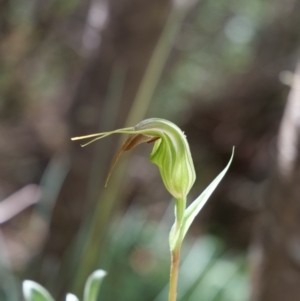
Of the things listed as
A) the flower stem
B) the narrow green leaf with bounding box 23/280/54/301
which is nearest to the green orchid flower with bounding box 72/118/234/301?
the flower stem

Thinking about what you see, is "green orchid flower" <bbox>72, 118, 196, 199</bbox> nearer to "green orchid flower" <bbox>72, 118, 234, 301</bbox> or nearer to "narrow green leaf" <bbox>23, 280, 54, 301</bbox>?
"green orchid flower" <bbox>72, 118, 234, 301</bbox>

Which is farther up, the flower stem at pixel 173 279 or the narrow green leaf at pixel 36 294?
the flower stem at pixel 173 279

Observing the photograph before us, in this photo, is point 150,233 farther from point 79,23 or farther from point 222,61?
point 222,61

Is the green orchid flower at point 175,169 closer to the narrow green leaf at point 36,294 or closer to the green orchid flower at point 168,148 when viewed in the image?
the green orchid flower at point 168,148

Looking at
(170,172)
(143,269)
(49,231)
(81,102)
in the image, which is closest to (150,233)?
(143,269)

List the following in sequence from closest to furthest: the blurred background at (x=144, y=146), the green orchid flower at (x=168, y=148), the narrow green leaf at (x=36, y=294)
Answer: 1. the green orchid flower at (x=168, y=148)
2. the narrow green leaf at (x=36, y=294)
3. the blurred background at (x=144, y=146)

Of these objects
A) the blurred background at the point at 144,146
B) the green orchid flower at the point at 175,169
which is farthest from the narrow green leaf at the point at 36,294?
the blurred background at the point at 144,146

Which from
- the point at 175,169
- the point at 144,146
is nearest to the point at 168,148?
the point at 175,169

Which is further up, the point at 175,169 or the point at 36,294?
the point at 175,169

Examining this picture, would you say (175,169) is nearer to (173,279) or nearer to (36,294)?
(173,279)
